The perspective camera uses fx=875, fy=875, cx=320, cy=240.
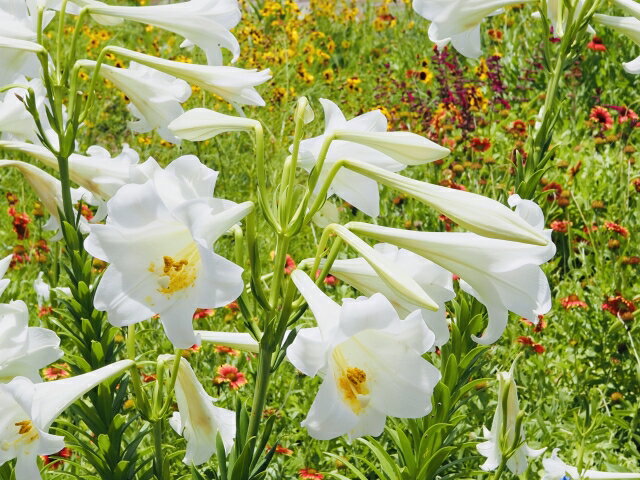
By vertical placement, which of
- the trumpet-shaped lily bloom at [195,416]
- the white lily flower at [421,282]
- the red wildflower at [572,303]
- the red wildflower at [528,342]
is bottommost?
the red wildflower at [528,342]

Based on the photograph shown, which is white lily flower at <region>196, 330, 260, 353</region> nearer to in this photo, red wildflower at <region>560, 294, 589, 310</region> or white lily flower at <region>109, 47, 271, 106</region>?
white lily flower at <region>109, 47, 271, 106</region>

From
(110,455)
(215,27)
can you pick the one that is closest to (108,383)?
(110,455)

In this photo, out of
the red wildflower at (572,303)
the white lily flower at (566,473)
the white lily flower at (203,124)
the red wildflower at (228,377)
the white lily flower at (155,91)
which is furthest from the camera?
the red wildflower at (572,303)

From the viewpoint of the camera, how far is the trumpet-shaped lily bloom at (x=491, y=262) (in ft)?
3.94

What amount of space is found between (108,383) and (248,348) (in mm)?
438

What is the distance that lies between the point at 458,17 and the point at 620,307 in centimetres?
119

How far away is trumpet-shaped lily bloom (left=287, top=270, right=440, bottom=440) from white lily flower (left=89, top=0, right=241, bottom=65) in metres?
0.62

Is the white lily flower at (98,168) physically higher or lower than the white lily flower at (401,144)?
lower

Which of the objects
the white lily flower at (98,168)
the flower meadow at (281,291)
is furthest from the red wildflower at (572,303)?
the white lily flower at (98,168)

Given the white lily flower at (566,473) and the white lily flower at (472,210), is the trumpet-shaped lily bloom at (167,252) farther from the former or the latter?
the white lily flower at (566,473)

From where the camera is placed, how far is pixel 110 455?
72.0 inches

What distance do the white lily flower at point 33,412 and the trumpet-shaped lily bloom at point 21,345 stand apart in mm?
64

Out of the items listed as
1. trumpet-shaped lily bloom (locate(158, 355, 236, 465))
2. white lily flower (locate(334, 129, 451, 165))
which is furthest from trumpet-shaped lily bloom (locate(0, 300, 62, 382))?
white lily flower (locate(334, 129, 451, 165))

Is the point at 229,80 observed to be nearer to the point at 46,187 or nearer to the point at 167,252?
the point at 167,252
